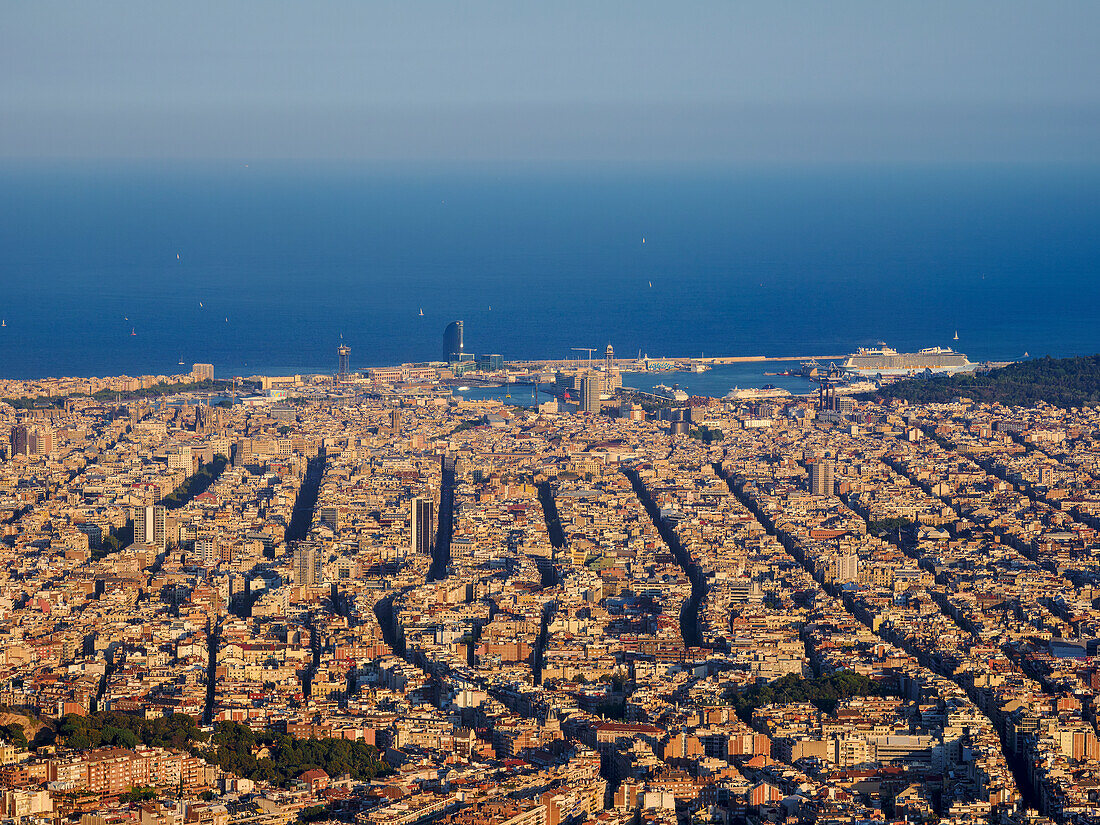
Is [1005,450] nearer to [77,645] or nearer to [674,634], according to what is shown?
[674,634]

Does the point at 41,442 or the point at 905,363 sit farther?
the point at 905,363

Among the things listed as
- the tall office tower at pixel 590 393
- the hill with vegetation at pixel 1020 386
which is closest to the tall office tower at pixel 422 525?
the tall office tower at pixel 590 393

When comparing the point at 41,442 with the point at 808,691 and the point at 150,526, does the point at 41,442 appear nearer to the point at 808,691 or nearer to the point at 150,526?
the point at 150,526

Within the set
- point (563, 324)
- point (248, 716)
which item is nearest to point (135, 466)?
point (248, 716)

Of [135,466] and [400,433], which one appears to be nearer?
[135,466]

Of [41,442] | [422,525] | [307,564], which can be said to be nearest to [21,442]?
[41,442]

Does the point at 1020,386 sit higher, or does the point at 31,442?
the point at 1020,386

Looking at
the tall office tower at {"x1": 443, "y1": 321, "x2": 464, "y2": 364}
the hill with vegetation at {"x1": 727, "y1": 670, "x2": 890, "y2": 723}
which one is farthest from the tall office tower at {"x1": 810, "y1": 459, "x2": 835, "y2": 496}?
the tall office tower at {"x1": 443, "y1": 321, "x2": 464, "y2": 364}
